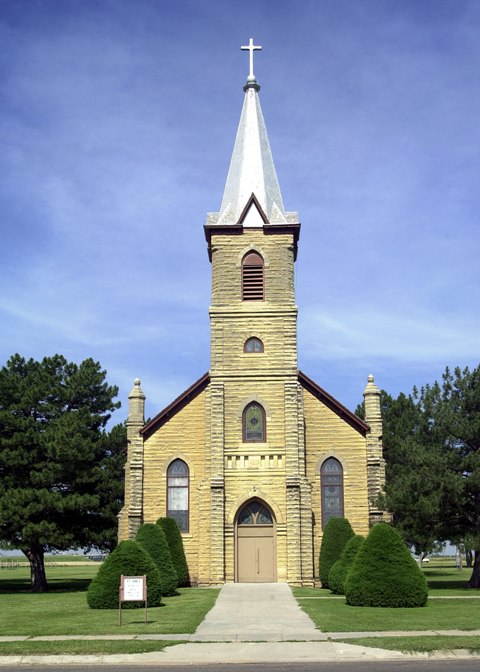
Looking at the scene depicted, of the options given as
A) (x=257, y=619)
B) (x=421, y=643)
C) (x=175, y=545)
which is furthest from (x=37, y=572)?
(x=421, y=643)

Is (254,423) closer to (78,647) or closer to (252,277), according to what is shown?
(252,277)

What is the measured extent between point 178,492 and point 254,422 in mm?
4550

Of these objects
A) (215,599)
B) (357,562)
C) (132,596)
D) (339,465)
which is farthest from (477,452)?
(132,596)

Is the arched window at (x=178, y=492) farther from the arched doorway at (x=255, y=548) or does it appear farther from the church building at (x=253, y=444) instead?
the arched doorway at (x=255, y=548)

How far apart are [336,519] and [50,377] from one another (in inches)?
648

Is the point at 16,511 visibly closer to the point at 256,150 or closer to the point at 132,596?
the point at 132,596

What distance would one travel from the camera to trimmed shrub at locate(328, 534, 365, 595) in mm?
27828

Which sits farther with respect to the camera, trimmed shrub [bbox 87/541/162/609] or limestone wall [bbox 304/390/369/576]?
limestone wall [bbox 304/390/369/576]

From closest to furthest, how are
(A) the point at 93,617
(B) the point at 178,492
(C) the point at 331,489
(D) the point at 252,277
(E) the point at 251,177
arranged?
(A) the point at 93,617 → (C) the point at 331,489 → (B) the point at 178,492 → (D) the point at 252,277 → (E) the point at 251,177

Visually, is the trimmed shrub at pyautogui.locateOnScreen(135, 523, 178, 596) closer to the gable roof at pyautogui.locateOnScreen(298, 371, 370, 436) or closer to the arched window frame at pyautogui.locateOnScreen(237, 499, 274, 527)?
the arched window frame at pyautogui.locateOnScreen(237, 499, 274, 527)

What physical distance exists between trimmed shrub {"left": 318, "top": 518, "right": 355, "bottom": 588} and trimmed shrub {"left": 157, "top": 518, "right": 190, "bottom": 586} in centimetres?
570

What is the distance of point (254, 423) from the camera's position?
34656 mm

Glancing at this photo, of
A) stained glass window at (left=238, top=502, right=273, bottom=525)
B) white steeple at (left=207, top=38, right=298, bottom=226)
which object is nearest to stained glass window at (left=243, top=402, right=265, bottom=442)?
stained glass window at (left=238, top=502, right=273, bottom=525)

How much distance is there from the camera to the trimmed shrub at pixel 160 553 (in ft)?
94.1
